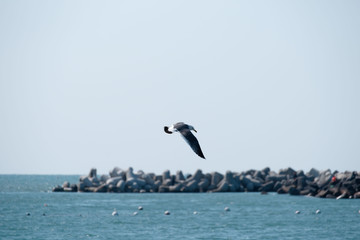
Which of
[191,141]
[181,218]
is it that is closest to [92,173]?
[181,218]

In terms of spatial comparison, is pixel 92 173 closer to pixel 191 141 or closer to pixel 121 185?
pixel 121 185

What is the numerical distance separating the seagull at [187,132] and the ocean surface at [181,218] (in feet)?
99.4

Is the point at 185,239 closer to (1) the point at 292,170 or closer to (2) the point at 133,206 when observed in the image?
(2) the point at 133,206

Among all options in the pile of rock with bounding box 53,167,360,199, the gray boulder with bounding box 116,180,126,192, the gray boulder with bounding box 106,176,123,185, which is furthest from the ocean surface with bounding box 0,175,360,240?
the gray boulder with bounding box 106,176,123,185

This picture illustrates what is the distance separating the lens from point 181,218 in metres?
60.8

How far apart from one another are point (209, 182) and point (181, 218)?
125 feet

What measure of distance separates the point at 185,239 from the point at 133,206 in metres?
27.7

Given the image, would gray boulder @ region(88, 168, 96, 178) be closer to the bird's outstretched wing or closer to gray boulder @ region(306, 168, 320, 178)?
gray boulder @ region(306, 168, 320, 178)

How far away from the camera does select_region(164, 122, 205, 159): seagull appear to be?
17438mm

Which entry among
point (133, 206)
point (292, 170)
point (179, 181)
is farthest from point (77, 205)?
point (292, 170)

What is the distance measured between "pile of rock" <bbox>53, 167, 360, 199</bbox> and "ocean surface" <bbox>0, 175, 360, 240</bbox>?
6.43 m

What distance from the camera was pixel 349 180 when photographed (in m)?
84.8

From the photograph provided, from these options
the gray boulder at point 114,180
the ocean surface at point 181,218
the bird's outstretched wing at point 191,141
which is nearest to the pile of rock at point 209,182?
the gray boulder at point 114,180

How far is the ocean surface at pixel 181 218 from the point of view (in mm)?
49834
